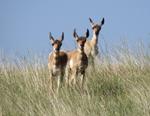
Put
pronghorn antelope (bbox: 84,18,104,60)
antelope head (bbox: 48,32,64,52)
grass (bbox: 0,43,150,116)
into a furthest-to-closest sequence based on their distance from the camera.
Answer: pronghorn antelope (bbox: 84,18,104,60)
antelope head (bbox: 48,32,64,52)
grass (bbox: 0,43,150,116)

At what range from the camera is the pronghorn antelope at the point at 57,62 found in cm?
1068

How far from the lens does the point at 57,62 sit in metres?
11.1

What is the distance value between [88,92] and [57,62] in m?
2.14

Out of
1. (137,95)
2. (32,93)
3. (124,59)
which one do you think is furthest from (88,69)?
(137,95)

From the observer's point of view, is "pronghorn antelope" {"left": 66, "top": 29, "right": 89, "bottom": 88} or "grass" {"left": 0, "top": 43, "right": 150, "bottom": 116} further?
"pronghorn antelope" {"left": 66, "top": 29, "right": 89, "bottom": 88}

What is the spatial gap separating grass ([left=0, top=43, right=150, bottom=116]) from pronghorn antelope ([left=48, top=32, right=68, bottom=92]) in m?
0.16

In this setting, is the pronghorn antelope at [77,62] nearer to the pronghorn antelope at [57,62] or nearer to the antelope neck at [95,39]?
the pronghorn antelope at [57,62]

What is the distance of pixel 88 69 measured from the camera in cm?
1137

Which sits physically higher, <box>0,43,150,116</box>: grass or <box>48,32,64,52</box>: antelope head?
<box>48,32,64,52</box>: antelope head

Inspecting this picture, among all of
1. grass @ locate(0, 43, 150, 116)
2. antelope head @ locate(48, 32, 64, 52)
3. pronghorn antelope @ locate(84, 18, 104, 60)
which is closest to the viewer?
grass @ locate(0, 43, 150, 116)

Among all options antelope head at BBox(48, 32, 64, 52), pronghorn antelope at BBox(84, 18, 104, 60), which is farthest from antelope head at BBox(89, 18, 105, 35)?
antelope head at BBox(48, 32, 64, 52)

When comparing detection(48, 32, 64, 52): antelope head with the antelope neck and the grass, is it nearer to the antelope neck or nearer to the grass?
the grass

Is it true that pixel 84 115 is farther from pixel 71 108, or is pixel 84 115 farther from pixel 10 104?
pixel 10 104

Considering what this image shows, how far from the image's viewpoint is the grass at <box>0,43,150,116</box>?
26.4 ft
